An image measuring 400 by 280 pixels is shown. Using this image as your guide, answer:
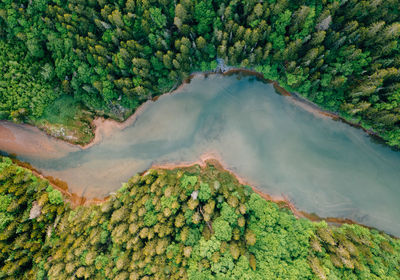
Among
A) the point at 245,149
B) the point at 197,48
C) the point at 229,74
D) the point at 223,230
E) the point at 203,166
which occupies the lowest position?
the point at 223,230

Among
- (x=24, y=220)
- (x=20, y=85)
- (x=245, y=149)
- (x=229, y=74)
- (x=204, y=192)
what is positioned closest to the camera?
(x=204, y=192)

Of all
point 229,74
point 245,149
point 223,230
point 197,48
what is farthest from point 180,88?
point 223,230

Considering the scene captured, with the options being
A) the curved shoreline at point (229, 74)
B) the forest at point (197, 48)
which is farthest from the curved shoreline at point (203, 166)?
the forest at point (197, 48)

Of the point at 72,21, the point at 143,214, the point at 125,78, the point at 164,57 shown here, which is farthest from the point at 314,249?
the point at 72,21

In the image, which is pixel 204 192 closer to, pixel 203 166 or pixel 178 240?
pixel 203 166

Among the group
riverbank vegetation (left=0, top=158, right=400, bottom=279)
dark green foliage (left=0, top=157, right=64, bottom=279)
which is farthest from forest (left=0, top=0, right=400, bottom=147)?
riverbank vegetation (left=0, top=158, right=400, bottom=279)

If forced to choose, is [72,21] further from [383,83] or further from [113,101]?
[383,83]
